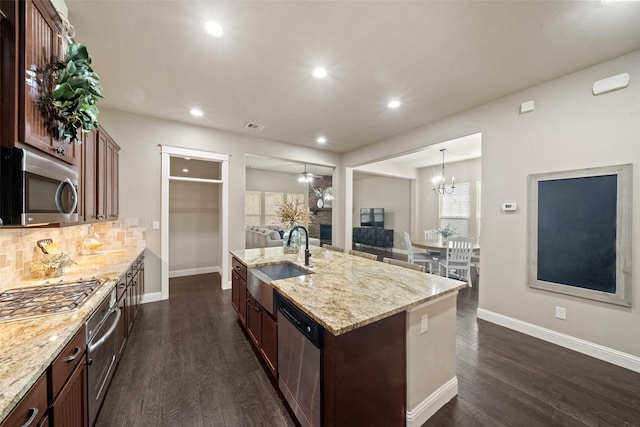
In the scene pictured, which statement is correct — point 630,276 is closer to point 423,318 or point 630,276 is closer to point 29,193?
point 423,318

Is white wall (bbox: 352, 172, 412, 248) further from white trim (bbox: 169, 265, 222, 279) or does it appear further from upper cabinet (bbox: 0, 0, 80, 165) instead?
upper cabinet (bbox: 0, 0, 80, 165)

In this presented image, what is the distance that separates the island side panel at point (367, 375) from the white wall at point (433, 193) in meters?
5.98

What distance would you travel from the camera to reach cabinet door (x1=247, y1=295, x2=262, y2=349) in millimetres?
2240

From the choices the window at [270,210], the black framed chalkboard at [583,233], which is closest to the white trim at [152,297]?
the window at [270,210]

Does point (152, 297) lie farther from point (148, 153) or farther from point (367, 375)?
point (367, 375)

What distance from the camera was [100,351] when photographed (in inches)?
63.0

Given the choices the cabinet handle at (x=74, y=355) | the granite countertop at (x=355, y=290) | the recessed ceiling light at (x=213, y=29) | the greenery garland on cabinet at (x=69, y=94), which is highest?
the recessed ceiling light at (x=213, y=29)

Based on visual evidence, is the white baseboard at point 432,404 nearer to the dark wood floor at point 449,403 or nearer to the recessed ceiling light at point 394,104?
Answer: the dark wood floor at point 449,403

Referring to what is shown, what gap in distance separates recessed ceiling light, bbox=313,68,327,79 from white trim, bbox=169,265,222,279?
4.38m

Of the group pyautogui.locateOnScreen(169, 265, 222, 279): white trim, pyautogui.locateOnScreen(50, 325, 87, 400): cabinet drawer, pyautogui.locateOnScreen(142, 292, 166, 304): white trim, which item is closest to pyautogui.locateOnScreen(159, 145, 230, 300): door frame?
pyautogui.locateOnScreen(142, 292, 166, 304): white trim

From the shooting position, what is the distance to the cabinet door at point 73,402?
1.08 meters

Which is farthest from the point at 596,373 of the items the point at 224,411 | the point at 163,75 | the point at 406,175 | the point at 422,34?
the point at 406,175

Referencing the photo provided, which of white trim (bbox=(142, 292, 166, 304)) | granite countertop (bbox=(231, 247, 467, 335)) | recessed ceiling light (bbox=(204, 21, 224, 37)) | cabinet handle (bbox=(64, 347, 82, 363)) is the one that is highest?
recessed ceiling light (bbox=(204, 21, 224, 37))

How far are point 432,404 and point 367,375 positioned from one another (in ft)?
2.51
